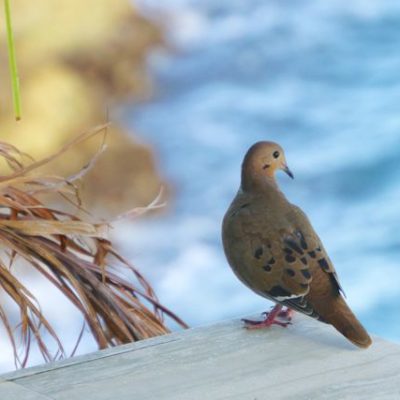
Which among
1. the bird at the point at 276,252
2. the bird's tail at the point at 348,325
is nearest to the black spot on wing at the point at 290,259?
the bird at the point at 276,252

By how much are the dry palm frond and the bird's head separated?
44 cm

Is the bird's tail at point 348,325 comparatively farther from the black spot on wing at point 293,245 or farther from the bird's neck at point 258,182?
the bird's neck at point 258,182

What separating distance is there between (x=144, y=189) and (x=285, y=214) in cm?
156

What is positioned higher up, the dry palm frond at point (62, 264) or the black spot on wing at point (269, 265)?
the dry palm frond at point (62, 264)

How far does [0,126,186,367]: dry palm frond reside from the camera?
2.61m

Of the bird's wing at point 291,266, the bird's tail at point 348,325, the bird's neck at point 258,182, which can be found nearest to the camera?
the bird's tail at point 348,325

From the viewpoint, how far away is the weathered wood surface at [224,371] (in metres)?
1.82

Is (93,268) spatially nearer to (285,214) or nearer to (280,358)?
(285,214)

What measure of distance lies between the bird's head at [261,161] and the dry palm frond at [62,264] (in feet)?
1.46

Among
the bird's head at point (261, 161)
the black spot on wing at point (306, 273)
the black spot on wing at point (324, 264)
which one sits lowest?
the black spot on wing at point (306, 273)

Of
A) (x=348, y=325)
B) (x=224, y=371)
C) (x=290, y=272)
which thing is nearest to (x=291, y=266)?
(x=290, y=272)

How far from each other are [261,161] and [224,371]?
1.56ft

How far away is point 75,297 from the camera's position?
269 cm

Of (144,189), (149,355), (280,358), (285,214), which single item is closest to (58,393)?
(149,355)
